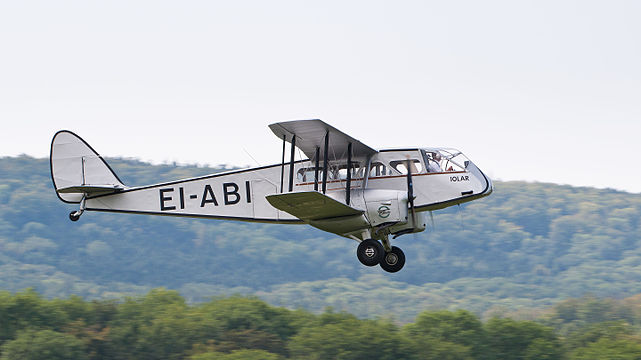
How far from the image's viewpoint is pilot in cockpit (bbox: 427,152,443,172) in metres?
19.1

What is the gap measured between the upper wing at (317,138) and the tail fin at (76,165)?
6650mm

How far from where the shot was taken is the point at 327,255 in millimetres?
168250

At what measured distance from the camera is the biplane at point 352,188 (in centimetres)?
1841

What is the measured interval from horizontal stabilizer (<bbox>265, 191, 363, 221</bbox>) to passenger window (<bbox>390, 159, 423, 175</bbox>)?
158 cm

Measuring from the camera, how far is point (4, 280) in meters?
147

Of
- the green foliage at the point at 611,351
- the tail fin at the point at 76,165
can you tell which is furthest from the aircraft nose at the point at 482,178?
the green foliage at the point at 611,351

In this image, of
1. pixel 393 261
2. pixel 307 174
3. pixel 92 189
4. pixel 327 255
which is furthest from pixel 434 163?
pixel 327 255

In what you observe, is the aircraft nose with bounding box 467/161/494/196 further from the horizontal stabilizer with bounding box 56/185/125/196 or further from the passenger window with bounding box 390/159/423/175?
the horizontal stabilizer with bounding box 56/185/125/196

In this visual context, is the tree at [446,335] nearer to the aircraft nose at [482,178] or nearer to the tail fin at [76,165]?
the tail fin at [76,165]

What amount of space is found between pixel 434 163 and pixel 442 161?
0.22 meters

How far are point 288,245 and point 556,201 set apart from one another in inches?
2584

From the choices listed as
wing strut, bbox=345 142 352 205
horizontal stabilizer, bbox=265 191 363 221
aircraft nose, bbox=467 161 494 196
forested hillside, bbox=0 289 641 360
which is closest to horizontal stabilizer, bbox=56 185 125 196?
horizontal stabilizer, bbox=265 191 363 221

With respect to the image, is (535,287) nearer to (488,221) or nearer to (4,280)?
(488,221)

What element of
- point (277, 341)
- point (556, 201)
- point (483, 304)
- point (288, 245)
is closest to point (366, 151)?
point (277, 341)
